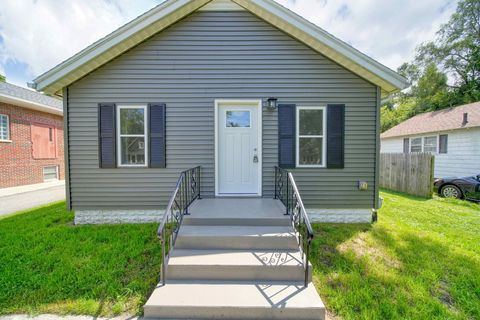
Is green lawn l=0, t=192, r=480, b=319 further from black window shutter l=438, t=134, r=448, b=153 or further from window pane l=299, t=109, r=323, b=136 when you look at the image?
black window shutter l=438, t=134, r=448, b=153

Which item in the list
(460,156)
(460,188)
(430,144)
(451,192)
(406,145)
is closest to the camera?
(460,188)

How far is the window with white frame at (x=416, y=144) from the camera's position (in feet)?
38.8

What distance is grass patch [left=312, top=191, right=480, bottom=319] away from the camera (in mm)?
2527

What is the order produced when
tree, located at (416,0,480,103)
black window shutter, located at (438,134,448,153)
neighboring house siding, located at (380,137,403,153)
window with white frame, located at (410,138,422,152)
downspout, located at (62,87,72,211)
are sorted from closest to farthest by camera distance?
downspout, located at (62,87,72,211) → black window shutter, located at (438,134,448,153) → window with white frame, located at (410,138,422,152) → neighboring house siding, located at (380,137,403,153) → tree, located at (416,0,480,103)

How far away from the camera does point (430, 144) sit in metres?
11.2

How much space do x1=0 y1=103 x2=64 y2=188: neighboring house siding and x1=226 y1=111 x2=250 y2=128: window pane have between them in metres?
10.0

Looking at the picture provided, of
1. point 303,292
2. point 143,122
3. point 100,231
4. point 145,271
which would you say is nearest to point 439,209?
point 303,292

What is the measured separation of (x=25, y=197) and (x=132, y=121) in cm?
695

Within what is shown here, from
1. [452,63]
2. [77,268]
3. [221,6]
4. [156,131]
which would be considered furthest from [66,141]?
[452,63]

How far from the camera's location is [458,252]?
365 cm

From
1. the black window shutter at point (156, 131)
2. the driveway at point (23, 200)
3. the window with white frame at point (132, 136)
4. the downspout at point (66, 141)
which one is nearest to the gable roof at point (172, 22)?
the downspout at point (66, 141)

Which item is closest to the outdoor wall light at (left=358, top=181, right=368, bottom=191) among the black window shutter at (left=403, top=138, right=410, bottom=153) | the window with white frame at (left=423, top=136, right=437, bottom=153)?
the window with white frame at (left=423, top=136, right=437, bottom=153)

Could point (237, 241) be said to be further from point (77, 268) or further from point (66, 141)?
point (66, 141)

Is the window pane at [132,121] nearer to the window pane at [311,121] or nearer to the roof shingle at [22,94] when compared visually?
Answer: the window pane at [311,121]
